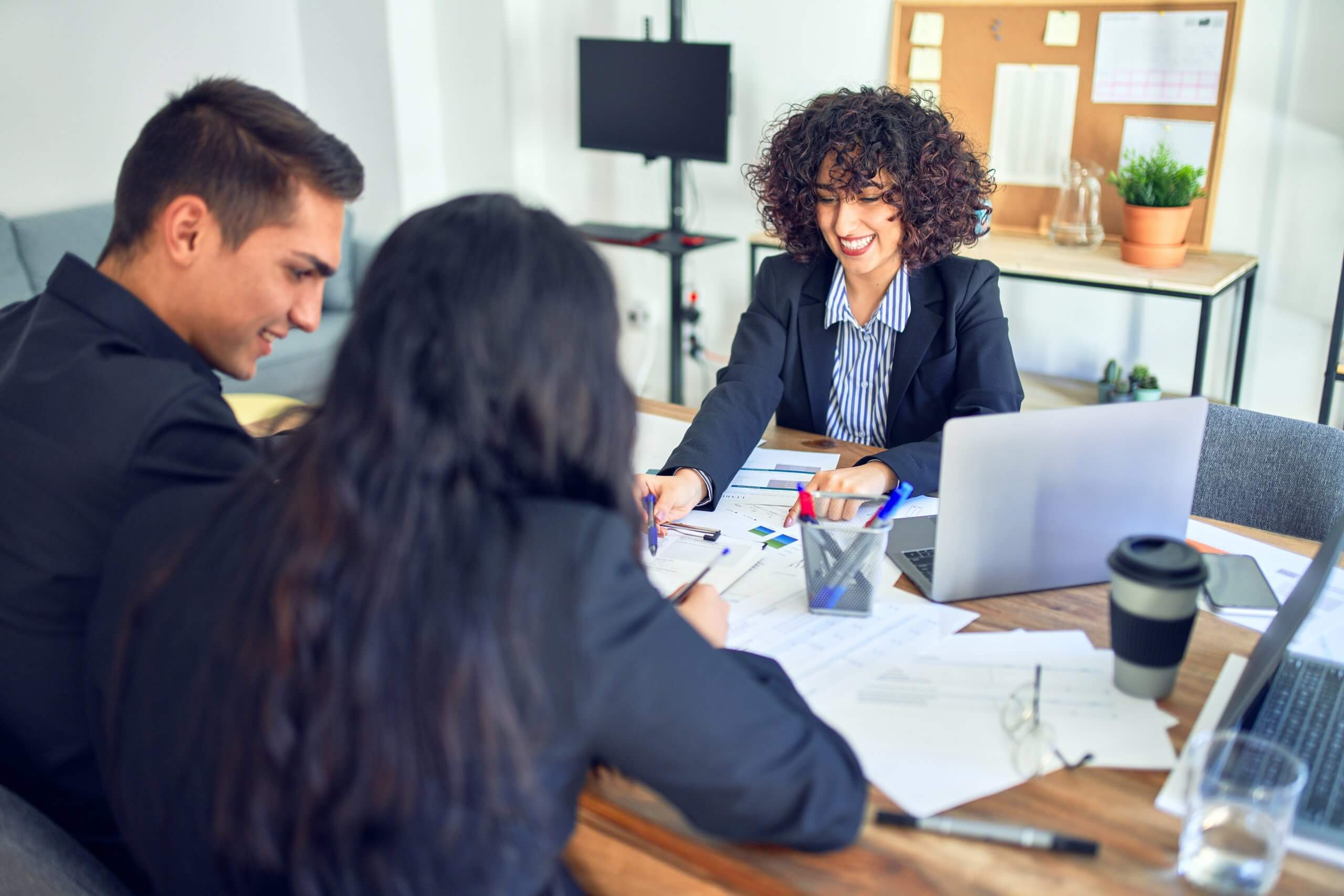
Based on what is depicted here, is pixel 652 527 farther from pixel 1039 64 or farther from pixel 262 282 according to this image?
pixel 1039 64

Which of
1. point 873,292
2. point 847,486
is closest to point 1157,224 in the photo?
point 873,292

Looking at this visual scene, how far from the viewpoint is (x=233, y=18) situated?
13.1 ft

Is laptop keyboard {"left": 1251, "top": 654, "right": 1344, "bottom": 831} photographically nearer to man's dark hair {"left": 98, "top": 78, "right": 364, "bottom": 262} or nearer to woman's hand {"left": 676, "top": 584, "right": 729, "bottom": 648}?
woman's hand {"left": 676, "top": 584, "right": 729, "bottom": 648}

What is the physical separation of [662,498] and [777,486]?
0.69 ft

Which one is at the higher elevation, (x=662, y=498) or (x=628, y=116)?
(x=628, y=116)

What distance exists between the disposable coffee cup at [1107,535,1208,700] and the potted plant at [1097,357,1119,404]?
2326 millimetres

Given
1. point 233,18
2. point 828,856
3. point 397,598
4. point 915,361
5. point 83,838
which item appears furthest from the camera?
point 233,18

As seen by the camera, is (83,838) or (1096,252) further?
(1096,252)

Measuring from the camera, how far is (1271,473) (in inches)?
66.4

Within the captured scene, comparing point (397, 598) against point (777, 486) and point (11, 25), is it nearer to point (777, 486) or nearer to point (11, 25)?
point (777, 486)

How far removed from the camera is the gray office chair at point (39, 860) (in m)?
0.89

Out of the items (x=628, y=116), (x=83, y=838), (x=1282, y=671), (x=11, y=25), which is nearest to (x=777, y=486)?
(x=1282, y=671)

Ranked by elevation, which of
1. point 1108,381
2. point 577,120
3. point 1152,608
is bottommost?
point 1108,381

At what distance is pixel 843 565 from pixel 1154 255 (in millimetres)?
2129
